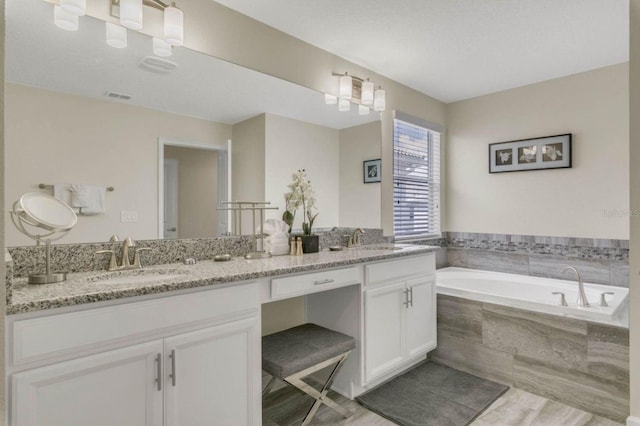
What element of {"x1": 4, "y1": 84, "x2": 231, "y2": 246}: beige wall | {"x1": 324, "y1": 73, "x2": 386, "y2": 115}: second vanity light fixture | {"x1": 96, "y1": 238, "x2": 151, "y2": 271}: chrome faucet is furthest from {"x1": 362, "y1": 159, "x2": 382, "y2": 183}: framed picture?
{"x1": 96, "y1": 238, "x2": 151, "y2": 271}: chrome faucet

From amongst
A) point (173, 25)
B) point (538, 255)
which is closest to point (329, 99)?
point (173, 25)

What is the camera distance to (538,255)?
329cm

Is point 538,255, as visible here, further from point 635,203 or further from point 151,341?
point 151,341

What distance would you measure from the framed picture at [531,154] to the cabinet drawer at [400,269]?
1.43 meters

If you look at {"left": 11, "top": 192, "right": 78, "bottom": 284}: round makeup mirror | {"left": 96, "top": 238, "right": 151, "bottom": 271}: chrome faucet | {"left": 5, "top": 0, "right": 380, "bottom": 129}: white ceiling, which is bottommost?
{"left": 96, "top": 238, "right": 151, "bottom": 271}: chrome faucet

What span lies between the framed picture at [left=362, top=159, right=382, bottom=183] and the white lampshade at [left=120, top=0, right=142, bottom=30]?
6.00ft

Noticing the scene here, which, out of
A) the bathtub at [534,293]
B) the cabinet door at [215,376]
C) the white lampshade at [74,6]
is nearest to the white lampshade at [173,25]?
the white lampshade at [74,6]

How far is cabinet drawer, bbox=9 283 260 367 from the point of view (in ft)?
3.56

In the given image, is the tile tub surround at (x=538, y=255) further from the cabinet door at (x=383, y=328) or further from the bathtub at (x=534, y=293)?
the cabinet door at (x=383, y=328)

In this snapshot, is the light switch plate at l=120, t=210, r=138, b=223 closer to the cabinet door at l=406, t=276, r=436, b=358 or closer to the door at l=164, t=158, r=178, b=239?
the door at l=164, t=158, r=178, b=239

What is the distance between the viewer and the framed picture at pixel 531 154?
10.3 feet

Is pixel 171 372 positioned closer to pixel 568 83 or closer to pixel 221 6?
pixel 221 6

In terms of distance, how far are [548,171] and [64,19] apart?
3.66 metres

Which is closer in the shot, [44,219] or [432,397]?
[44,219]
